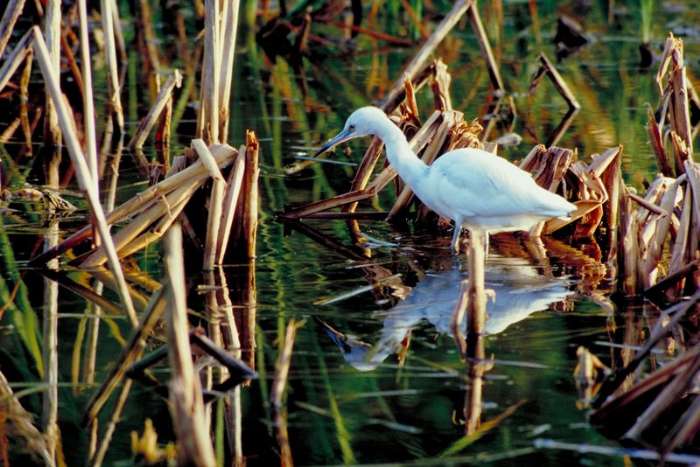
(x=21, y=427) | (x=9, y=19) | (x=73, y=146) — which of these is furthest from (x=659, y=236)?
(x=9, y=19)

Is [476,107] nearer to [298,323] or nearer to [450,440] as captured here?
[298,323]

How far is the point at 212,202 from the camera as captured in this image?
652 cm

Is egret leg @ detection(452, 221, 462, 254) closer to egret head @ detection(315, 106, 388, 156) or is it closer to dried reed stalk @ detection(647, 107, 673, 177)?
egret head @ detection(315, 106, 388, 156)

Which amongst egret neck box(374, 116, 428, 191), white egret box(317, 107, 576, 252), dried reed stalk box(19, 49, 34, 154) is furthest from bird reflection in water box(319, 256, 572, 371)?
dried reed stalk box(19, 49, 34, 154)

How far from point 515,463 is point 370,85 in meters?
9.59

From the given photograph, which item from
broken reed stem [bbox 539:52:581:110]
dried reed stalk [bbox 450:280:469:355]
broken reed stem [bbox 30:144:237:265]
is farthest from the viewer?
broken reed stem [bbox 539:52:581:110]

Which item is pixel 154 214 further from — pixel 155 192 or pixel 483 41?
pixel 483 41

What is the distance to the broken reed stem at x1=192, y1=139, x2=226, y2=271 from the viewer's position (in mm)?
6461

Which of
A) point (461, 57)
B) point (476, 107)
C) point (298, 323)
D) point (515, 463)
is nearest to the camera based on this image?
point (515, 463)

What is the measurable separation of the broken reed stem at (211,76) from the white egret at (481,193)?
1129 mm

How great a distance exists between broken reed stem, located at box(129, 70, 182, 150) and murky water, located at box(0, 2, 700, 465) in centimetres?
46

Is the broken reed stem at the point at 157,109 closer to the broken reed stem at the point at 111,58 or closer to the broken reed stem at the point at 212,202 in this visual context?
the broken reed stem at the point at 111,58

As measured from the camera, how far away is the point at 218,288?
6426 millimetres

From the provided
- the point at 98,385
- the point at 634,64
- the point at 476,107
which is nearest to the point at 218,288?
the point at 98,385
